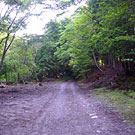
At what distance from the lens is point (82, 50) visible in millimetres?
17922

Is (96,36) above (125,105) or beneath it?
above

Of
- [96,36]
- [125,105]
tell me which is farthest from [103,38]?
[125,105]

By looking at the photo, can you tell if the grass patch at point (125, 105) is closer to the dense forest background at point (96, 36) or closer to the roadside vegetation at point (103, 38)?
the roadside vegetation at point (103, 38)

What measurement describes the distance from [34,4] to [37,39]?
11436 mm

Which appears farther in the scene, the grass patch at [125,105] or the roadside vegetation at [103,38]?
the roadside vegetation at [103,38]

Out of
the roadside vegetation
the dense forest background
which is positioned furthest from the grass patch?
the dense forest background

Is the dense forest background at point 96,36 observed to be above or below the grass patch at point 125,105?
above

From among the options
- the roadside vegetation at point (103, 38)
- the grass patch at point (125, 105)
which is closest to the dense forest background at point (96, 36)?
the roadside vegetation at point (103, 38)

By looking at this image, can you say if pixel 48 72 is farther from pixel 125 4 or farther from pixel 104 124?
pixel 104 124

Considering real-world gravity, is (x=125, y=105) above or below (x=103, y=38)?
below

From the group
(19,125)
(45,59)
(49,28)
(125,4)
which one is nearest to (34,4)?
(125,4)

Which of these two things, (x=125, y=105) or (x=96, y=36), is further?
(x=96, y=36)

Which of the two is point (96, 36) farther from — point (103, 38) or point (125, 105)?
point (125, 105)

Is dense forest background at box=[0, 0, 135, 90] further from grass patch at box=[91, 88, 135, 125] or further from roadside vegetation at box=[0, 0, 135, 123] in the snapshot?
grass patch at box=[91, 88, 135, 125]
